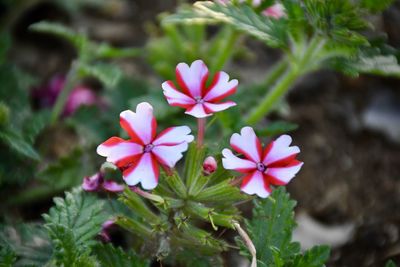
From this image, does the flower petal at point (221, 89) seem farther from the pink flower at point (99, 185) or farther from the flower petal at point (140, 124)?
the pink flower at point (99, 185)

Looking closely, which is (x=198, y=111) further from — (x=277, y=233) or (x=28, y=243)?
(x=28, y=243)

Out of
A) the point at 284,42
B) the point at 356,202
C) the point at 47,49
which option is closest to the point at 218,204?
the point at 284,42

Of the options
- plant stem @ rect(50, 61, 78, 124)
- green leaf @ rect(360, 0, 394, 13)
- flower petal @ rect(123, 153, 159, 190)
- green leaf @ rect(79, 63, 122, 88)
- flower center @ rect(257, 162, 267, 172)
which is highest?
green leaf @ rect(360, 0, 394, 13)

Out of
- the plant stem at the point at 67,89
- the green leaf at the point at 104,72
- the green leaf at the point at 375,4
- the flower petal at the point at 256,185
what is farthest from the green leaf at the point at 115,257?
the green leaf at the point at 375,4

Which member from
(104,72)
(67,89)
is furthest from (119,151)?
(67,89)

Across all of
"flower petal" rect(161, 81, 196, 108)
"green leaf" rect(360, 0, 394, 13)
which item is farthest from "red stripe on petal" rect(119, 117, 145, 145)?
"green leaf" rect(360, 0, 394, 13)

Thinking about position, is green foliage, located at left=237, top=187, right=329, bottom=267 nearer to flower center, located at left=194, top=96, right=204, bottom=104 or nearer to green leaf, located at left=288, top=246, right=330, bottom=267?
green leaf, located at left=288, top=246, right=330, bottom=267

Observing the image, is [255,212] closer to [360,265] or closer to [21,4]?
[360,265]
